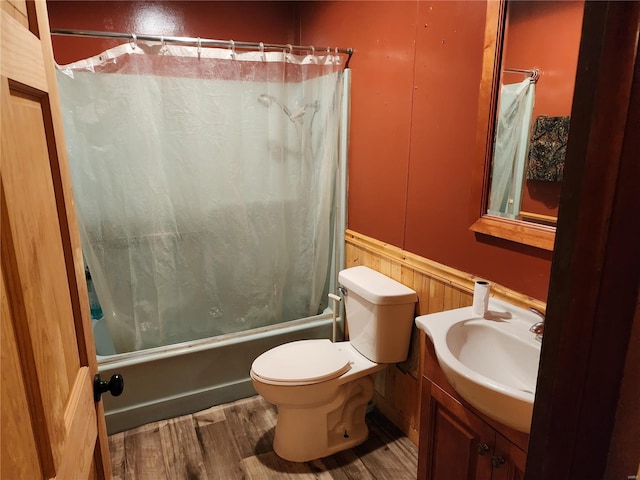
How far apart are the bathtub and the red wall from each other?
32.8 inches

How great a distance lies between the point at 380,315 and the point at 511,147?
895mm

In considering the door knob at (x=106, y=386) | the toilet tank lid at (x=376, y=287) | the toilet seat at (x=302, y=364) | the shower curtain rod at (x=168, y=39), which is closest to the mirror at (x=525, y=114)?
the toilet tank lid at (x=376, y=287)

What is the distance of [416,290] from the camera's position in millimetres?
1918

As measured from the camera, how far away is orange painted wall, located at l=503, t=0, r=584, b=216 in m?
1.25

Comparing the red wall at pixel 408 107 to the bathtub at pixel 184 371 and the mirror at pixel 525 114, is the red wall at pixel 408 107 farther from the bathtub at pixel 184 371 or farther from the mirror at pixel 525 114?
the bathtub at pixel 184 371

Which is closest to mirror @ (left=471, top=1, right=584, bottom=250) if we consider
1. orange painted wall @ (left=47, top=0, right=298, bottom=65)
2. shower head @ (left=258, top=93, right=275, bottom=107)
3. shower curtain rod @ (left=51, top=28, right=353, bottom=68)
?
shower curtain rod @ (left=51, top=28, right=353, bottom=68)

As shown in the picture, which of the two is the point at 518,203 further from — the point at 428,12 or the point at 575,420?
the point at 575,420

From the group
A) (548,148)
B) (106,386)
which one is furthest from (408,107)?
(106,386)

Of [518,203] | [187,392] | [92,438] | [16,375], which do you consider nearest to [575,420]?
[16,375]

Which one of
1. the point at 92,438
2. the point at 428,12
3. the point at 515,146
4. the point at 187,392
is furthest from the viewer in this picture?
the point at 187,392

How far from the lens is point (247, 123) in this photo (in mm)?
2178

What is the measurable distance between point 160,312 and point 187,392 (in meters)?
0.47

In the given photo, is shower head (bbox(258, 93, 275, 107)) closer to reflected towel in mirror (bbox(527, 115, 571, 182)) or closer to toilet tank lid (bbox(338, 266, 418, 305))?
toilet tank lid (bbox(338, 266, 418, 305))

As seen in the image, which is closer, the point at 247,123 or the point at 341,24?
the point at 247,123
